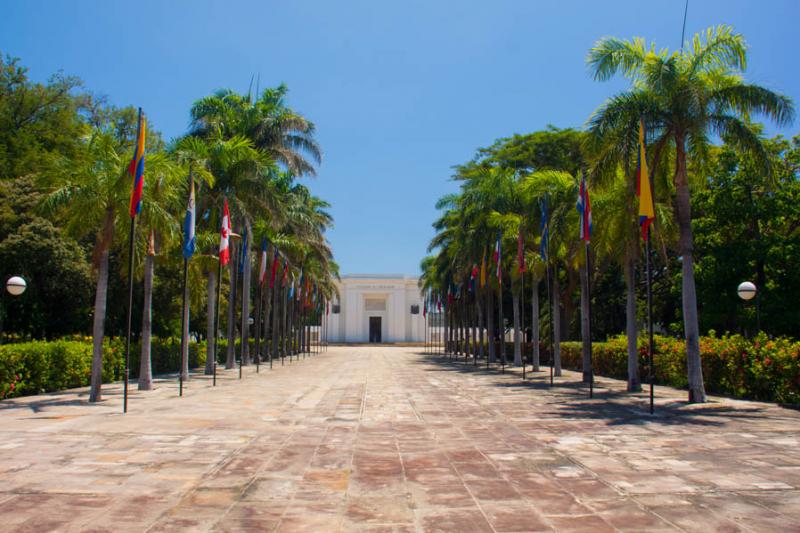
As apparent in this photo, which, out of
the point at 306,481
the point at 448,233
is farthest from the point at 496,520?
the point at 448,233

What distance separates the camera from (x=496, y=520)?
5949 millimetres

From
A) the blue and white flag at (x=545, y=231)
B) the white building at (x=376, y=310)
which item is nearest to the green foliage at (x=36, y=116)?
the blue and white flag at (x=545, y=231)

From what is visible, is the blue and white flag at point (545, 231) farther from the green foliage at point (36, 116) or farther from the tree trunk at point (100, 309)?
the green foliage at point (36, 116)

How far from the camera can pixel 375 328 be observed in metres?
103

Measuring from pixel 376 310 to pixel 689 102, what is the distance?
8884 centimetres

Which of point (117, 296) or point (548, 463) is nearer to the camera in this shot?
point (548, 463)

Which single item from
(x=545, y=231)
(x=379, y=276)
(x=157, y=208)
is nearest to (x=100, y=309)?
(x=157, y=208)

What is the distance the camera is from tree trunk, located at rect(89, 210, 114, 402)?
1548 cm

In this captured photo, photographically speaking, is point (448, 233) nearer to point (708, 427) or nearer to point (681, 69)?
point (681, 69)

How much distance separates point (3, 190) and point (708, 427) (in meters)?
27.6

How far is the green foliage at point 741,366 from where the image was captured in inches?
595

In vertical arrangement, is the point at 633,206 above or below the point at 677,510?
above

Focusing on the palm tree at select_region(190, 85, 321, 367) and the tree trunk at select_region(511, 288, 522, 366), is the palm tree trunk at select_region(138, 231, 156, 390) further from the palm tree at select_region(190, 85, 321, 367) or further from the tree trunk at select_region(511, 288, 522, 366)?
the tree trunk at select_region(511, 288, 522, 366)

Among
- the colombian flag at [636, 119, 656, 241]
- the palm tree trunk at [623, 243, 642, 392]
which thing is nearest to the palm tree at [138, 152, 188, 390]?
the colombian flag at [636, 119, 656, 241]
